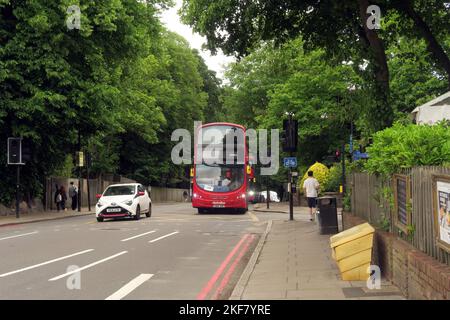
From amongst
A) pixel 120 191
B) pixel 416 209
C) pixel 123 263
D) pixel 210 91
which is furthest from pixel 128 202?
pixel 210 91

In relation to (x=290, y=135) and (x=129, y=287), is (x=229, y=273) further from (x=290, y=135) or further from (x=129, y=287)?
(x=290, y=135)

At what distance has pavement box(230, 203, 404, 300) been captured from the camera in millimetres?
7680

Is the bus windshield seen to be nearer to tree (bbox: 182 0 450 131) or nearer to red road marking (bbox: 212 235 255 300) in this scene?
tree (bbox: 182 0 450 131)

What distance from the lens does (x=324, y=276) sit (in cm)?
930

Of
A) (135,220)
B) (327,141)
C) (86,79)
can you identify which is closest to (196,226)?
(135,220)

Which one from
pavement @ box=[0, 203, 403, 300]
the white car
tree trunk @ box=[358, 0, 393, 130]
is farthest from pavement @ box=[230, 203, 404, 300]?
the white car

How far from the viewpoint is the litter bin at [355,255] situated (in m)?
8.62

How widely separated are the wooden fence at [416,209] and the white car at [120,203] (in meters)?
14.0

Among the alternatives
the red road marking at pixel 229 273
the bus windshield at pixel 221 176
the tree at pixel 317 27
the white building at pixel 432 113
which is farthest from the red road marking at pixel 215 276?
the bus windshield at pixel 221 176

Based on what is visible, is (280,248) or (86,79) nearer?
(280,248)

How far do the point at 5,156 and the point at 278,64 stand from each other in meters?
14.9

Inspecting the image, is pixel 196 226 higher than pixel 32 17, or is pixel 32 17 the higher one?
pixel 32 17
